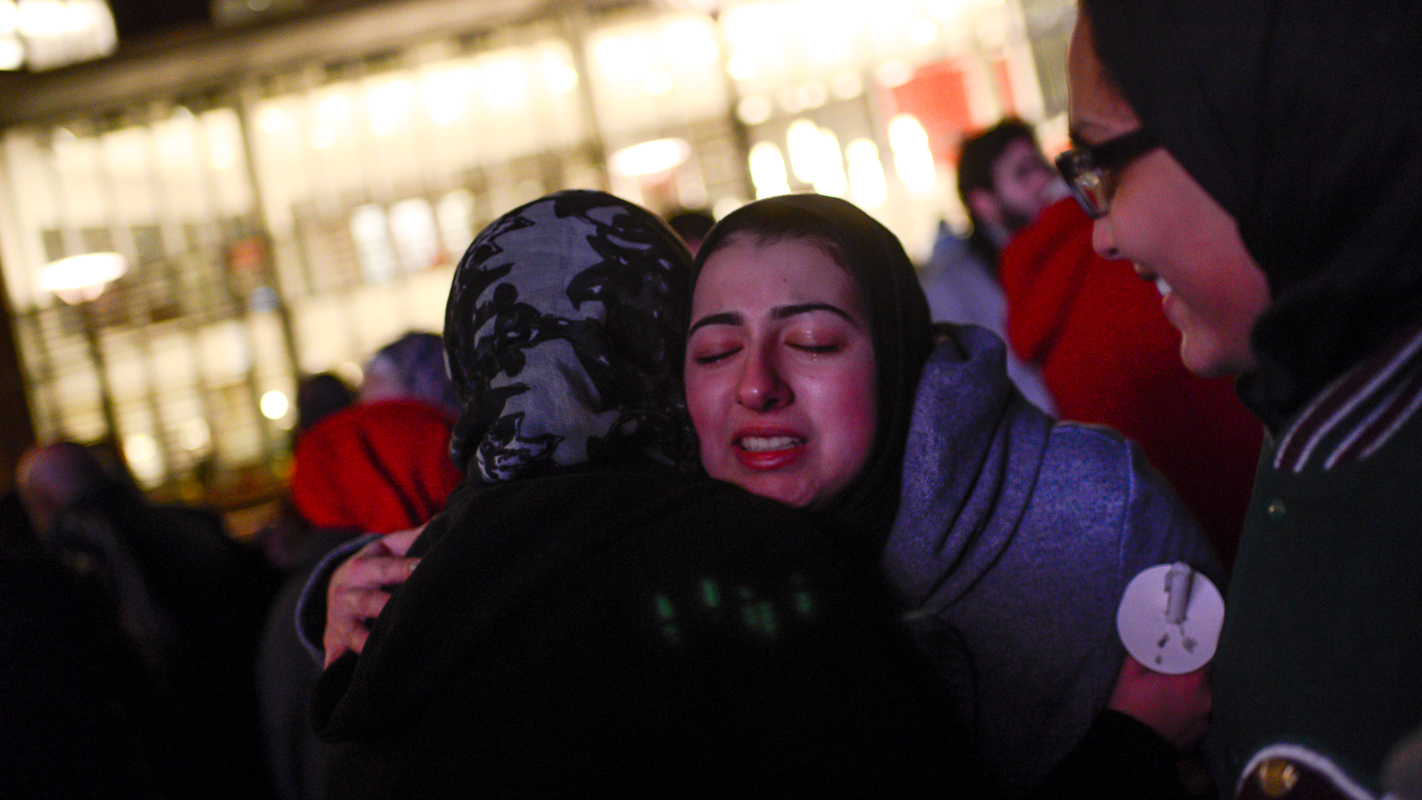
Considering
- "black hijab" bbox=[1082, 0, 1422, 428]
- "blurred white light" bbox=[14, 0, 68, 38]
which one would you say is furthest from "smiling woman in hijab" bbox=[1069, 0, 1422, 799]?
"blurred white light" bbox=[14, 0, 68, 38]

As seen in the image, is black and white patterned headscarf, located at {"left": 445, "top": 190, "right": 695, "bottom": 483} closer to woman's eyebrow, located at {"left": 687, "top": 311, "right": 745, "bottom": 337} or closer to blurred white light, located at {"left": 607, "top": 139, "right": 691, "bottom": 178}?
woman's eyebrow, located at {"left": 687, "top": 311, "right": 745, "bottom": 337}

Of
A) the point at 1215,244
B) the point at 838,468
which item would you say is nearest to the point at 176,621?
the point at 838,468

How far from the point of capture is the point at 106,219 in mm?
7078

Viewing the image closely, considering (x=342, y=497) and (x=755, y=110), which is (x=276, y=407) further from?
(x=342, y=497)

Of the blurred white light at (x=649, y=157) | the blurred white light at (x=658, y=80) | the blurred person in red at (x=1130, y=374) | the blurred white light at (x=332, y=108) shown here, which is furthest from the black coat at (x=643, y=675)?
the blurred white light at (x=332, y=108)

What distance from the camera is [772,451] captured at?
148cm

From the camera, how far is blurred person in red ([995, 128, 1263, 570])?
198cm

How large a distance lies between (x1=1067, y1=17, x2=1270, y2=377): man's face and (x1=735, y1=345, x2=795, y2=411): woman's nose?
566 mm

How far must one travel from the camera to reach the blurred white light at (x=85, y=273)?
7.08 meters

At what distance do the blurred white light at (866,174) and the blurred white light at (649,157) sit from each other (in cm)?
118

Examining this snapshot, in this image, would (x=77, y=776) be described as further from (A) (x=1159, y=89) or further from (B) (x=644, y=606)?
(A) (x=1159, y=89)

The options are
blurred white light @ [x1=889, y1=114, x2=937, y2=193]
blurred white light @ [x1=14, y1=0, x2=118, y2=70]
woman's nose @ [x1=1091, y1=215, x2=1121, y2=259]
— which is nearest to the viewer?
woman's nose @ [x1=1091, y1=215, x2=1121, y2=259]

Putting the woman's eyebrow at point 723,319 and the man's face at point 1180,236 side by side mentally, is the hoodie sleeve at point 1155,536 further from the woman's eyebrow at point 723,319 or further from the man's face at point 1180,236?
the woman's eyebrow at point 723,319

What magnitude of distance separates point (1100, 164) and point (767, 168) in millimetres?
5712
